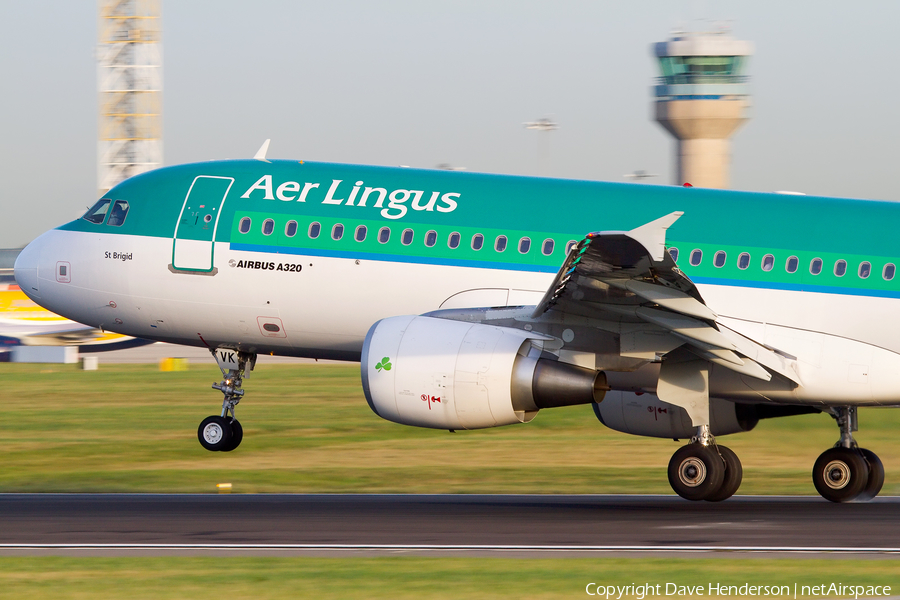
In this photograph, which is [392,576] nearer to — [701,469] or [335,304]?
[701,469]

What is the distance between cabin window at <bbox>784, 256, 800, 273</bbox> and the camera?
18.3 metres

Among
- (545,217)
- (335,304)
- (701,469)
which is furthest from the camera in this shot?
(335,304)

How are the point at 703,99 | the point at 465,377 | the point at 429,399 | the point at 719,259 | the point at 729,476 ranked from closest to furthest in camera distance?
the point at 465,377 < the point at 429,399 < the point at 729,476 < the point at 719,259 < the point at 703,99

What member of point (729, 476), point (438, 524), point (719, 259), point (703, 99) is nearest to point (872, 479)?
point (729, 476)

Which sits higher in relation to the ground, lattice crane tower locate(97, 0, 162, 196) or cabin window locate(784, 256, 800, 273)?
lattice crane tower locate(97, 0, 162, 196)

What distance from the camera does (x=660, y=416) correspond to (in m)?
19.0

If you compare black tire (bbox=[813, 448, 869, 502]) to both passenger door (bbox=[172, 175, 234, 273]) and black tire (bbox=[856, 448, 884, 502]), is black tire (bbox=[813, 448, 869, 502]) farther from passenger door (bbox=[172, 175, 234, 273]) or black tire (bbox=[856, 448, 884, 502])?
passenger door (bbox=[172, 175, 234, 273])

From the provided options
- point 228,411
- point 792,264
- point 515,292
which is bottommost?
point 228,411

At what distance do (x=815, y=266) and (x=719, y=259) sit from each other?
4.77 ft

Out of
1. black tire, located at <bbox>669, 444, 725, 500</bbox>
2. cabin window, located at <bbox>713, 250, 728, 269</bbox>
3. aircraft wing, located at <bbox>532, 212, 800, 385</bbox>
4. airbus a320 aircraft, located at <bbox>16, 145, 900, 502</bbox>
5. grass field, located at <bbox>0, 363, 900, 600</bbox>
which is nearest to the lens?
grass field, located at <bbox>0, 363, 900, 600</bbox>

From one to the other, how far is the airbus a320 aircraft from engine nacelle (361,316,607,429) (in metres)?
0.03

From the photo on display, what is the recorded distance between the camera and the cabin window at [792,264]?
722 inches

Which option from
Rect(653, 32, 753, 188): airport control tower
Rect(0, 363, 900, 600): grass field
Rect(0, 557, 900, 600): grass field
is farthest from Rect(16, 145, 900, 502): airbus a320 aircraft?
Rect(653, 32, 753, 188): airport control tower

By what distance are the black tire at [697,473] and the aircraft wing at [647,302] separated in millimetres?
1399
